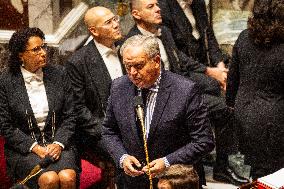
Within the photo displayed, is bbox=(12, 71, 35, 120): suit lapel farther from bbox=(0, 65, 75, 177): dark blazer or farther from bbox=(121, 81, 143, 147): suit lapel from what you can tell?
bbox=(121, 81, 143, 147): suit lapel

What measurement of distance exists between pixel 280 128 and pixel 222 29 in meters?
2.75

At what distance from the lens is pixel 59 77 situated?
188 inches

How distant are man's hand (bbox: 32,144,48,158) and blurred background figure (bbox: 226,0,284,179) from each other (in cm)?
167

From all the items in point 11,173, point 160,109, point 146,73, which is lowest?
point 11,173

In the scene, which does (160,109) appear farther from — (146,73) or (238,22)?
(238,22)

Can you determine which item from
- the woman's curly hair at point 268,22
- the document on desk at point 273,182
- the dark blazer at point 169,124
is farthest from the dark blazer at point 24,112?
the document on desk at point 273,182

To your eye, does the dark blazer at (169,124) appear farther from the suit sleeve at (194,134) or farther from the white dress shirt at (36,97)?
the white dress shirt at (36,97)

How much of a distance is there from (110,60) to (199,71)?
99cm

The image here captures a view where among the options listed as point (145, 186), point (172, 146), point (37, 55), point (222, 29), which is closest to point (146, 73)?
point (172, 146)

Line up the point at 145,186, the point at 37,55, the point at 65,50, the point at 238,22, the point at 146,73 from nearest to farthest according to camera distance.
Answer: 1. the point at 146,73
2. the point at 145,186
3. the point at 37,55
4. the point at 65,50
5. the point at 238,22

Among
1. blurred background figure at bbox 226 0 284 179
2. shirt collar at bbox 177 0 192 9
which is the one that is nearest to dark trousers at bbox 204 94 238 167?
shirt collar at bbox 177 0 192 9

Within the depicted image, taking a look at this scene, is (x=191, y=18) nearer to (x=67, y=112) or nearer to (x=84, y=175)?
(x=67, y=112)

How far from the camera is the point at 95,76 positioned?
501cm

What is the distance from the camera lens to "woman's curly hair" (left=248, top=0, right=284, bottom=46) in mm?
3596
